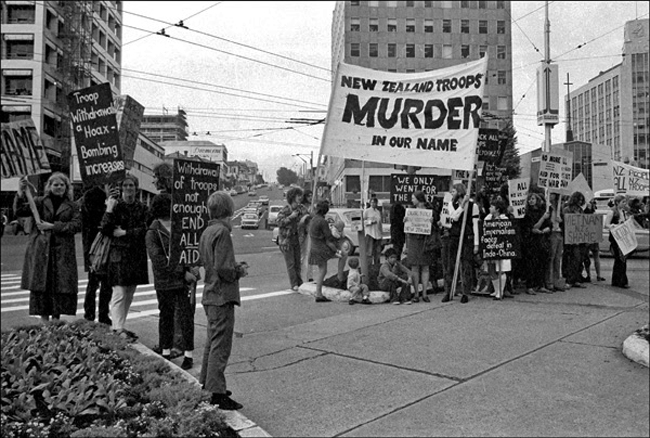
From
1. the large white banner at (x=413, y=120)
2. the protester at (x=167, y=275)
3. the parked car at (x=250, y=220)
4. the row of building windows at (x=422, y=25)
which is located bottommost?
the protester at (x=167, y=275)

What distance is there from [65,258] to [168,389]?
266cm

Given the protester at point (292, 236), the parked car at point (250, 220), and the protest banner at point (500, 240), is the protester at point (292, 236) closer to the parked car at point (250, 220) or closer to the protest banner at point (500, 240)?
the parked car at point (250, 220)

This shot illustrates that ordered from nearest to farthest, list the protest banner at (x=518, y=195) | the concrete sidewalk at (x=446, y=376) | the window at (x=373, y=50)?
1. the concrete sidewalk at (x=446, y=376)
2. the window at (x=373, y=50)
3. the protest banner at (x=518, y=195)

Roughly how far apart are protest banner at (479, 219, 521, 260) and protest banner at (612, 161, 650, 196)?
1.62 m

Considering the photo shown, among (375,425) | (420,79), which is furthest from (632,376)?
(420,79)

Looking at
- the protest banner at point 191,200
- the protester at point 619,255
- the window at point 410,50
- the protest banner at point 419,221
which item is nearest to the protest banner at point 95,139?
the protest banner at point 191,200

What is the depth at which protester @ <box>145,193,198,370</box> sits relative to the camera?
16.3ft

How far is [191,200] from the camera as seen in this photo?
4.47 m

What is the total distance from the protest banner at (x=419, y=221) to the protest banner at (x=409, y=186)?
1.55m

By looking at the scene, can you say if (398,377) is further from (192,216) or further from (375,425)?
(192,216)

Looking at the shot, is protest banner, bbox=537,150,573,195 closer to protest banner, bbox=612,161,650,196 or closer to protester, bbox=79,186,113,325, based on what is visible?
protest banner, bbox=612,161,650,196

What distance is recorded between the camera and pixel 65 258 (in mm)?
5574

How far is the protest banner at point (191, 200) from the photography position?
436 centimetres

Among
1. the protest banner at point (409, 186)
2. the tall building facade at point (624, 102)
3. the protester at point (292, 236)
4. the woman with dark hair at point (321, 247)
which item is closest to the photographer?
the tall building facade at point (624, 102)
